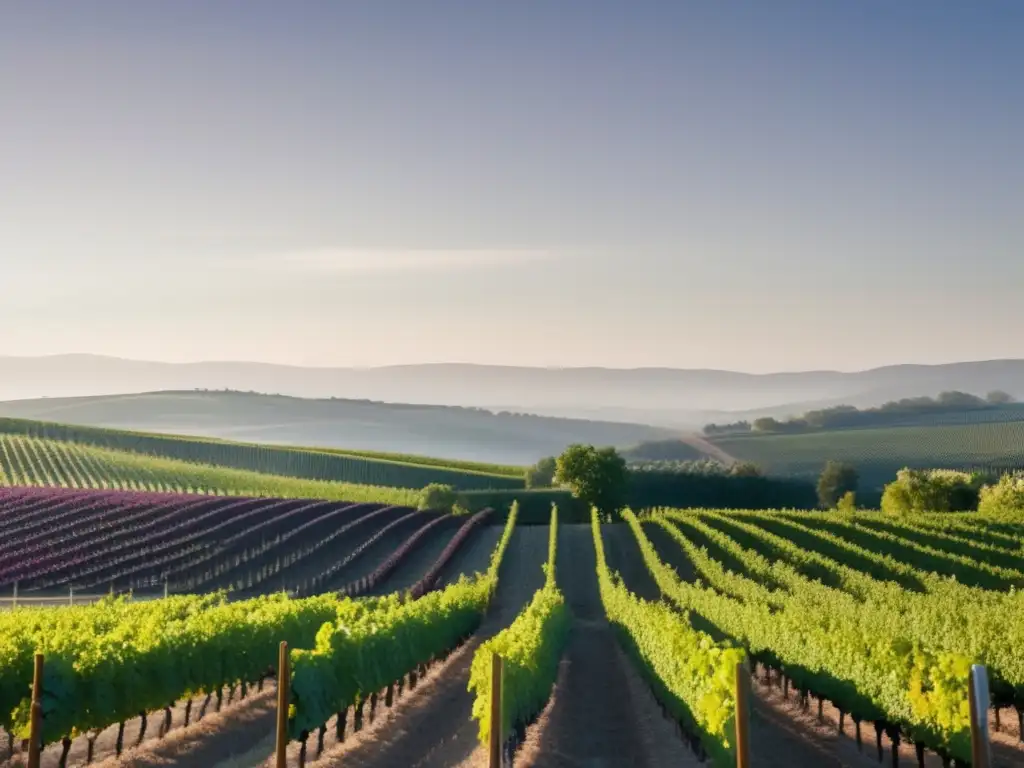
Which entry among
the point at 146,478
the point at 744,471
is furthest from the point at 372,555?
the point at 744,471

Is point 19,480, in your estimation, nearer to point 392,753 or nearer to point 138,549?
point 138,549

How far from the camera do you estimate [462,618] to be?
2998 cm

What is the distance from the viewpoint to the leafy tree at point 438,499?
61812mm

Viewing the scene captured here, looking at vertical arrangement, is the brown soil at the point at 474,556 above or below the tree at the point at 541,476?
below

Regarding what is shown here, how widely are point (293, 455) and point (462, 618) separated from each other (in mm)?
67151

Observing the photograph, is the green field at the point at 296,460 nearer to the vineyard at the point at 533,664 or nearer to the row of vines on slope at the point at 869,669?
the vineyard at the point at 533,664

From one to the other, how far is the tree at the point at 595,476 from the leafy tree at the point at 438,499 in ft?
27.1

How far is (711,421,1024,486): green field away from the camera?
404ft

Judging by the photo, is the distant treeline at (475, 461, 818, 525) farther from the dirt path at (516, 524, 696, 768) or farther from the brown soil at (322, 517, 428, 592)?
the dirt path at (516, 524, 696, 768)

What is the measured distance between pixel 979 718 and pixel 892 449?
127429mm

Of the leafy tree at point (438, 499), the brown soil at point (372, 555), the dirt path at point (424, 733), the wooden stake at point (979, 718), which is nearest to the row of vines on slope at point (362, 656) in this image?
the dirt path at point (424, 733)

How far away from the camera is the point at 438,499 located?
62125 millimetres

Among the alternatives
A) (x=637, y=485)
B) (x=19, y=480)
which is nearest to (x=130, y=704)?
(x=19, y=480)

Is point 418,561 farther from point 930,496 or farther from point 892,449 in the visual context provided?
point 892,449
